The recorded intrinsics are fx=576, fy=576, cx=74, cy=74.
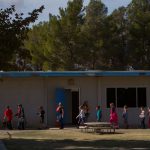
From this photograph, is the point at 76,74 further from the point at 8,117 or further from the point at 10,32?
the point at 10,32

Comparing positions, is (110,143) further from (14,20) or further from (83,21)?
(83,21)

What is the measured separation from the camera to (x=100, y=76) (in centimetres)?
3619

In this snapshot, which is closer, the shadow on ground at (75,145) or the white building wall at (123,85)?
the shadow on ground at (75,145)

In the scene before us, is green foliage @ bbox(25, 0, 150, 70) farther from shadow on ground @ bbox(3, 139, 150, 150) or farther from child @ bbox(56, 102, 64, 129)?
shadow on ground @ bbox(3, 139, 150, 150)

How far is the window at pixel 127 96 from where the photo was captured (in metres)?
36.9

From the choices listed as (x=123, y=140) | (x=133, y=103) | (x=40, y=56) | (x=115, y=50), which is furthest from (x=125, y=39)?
(x=123, y=140)

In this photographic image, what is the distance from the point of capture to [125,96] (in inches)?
1460

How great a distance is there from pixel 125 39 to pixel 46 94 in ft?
75.2

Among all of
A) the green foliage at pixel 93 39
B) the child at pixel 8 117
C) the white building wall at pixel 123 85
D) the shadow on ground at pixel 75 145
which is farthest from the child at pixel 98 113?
the green foliage at pixel 93 39

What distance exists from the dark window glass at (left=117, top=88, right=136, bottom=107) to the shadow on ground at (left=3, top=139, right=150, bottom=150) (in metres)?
12.2

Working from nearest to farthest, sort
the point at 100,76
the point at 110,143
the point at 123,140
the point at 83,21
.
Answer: the point at 110,143 < the point at 123,140 < the point at 100,76 < the point at 83,21

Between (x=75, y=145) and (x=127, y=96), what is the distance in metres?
14.9

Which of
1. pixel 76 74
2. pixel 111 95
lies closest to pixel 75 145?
pixel 76 74

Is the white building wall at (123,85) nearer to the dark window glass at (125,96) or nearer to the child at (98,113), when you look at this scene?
the dark window glass at (125,96)
